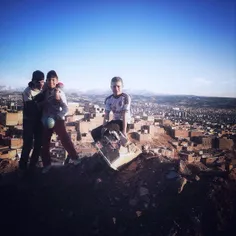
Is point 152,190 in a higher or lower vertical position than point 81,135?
higher

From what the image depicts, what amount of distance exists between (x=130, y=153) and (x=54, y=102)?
5.90 feet

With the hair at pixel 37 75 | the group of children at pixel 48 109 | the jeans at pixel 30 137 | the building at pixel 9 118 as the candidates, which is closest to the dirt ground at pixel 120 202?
the jeans at pixel 30 137

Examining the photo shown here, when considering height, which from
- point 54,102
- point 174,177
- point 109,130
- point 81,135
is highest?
point 54,102

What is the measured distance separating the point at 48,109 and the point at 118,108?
1.41 meters

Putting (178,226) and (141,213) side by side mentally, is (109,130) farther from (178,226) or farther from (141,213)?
(178,226)

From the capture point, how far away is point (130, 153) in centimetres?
416

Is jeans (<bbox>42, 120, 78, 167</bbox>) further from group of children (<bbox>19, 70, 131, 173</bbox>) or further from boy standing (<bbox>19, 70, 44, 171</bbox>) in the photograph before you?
boy standing (<bbox>19, 70, 44, 171</bbox>)

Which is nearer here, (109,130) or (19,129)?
(109,130)

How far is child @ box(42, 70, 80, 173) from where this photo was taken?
4.20 metres

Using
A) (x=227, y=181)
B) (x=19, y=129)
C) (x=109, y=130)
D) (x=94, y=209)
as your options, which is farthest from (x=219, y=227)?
(x=19, y=129)

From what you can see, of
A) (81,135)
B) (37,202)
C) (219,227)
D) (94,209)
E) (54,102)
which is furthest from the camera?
(81,135)

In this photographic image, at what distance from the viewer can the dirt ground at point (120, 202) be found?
304cm

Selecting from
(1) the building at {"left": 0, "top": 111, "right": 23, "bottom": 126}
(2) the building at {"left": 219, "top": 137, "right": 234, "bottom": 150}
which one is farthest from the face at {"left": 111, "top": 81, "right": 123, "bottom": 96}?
(2) the building at {"left": 219, "top": 137, "right": 234, "bottom": 150}

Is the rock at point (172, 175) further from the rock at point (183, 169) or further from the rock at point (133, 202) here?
the rock at point (133, 202)
